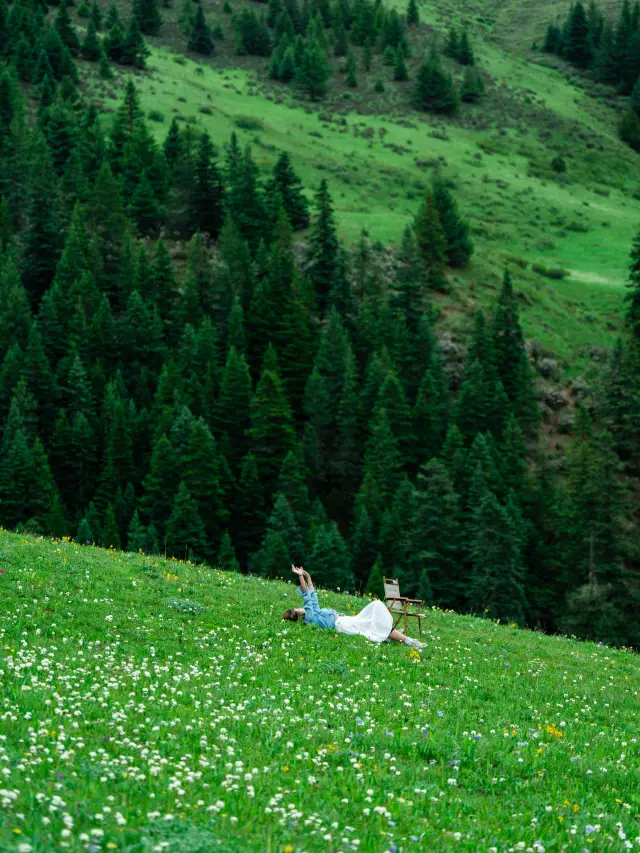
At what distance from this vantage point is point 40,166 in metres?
121

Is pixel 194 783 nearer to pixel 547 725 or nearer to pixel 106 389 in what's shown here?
pixel 547 725

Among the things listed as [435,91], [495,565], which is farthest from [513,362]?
[435,91]

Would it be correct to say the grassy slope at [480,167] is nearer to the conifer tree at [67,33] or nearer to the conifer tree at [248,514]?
the conifer tree at [67,33]

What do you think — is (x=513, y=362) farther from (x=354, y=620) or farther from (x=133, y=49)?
(x=133, y=49)

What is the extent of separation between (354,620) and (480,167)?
152m

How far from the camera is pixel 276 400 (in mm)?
92625

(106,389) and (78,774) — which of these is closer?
(78,774)

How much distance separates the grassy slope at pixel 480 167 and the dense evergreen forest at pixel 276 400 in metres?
8.09

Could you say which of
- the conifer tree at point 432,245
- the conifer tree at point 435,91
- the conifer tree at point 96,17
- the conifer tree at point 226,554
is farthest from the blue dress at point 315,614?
the conifer tree at point 96,17

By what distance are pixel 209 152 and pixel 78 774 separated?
399ft

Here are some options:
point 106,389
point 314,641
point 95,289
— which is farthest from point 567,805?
point 95,289

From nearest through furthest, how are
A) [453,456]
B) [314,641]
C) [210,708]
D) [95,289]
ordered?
1. [210,708]
2. [314,641]
3. [453,456]
4. [95,289]

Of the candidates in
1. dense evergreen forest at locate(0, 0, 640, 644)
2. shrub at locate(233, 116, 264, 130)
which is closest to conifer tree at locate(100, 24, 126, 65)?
shrub at locate(233, 116, 264, 130)

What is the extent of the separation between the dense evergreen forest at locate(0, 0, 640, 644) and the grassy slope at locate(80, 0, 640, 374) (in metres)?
8.09
